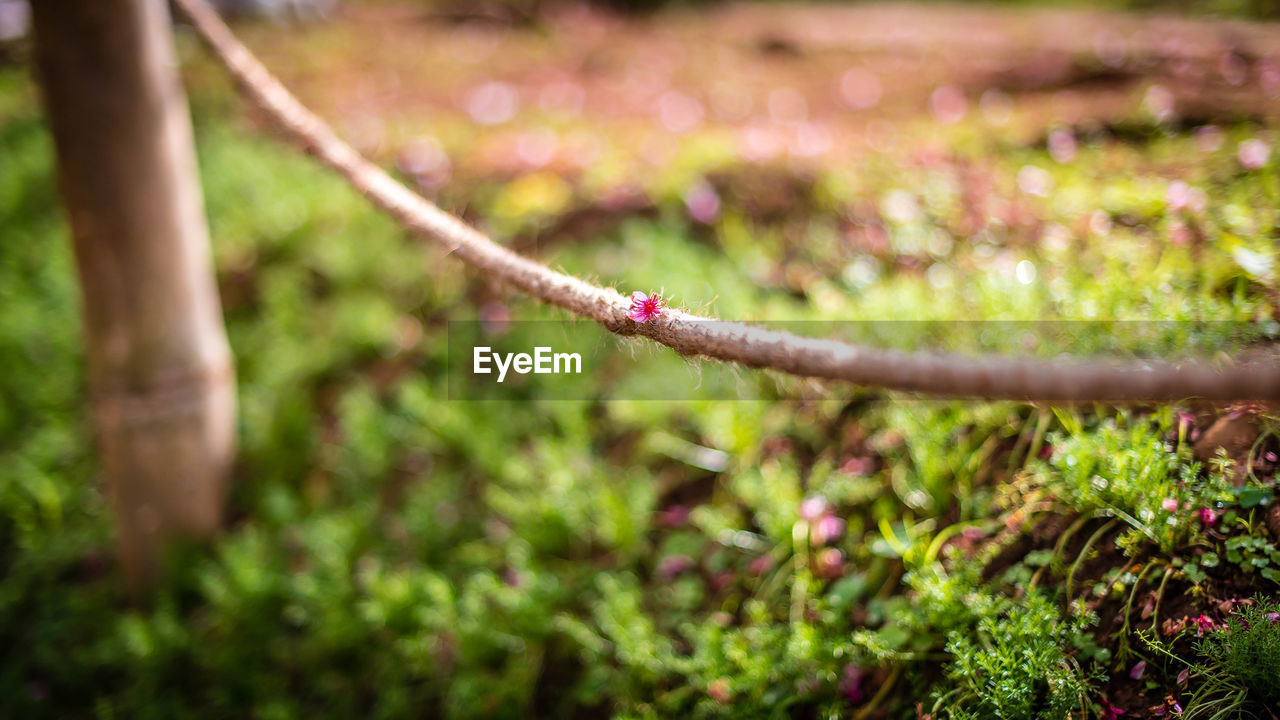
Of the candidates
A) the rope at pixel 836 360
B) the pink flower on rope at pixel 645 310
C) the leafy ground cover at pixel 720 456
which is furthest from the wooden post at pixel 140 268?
the pink flower on rope at pixel 645 310

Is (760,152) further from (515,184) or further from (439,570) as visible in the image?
(439,570)

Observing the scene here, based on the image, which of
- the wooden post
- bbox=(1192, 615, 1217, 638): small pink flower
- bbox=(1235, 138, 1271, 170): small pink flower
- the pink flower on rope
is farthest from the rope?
bbox=(1235, 138, 1271, 170): small pink flower

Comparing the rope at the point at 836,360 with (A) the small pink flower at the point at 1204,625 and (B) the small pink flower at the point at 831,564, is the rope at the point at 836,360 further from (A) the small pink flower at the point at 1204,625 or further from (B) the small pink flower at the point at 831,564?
(B) the small pink flower at the point at 831,564

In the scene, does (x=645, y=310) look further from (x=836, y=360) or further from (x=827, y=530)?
(x=827, y=530)

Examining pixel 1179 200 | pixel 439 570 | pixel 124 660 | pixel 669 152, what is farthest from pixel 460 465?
pixel 1179 200

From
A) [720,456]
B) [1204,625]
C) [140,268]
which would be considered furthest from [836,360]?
[140,268]

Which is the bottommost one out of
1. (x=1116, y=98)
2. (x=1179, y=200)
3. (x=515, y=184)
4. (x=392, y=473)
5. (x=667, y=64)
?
(x=392, y=473)
